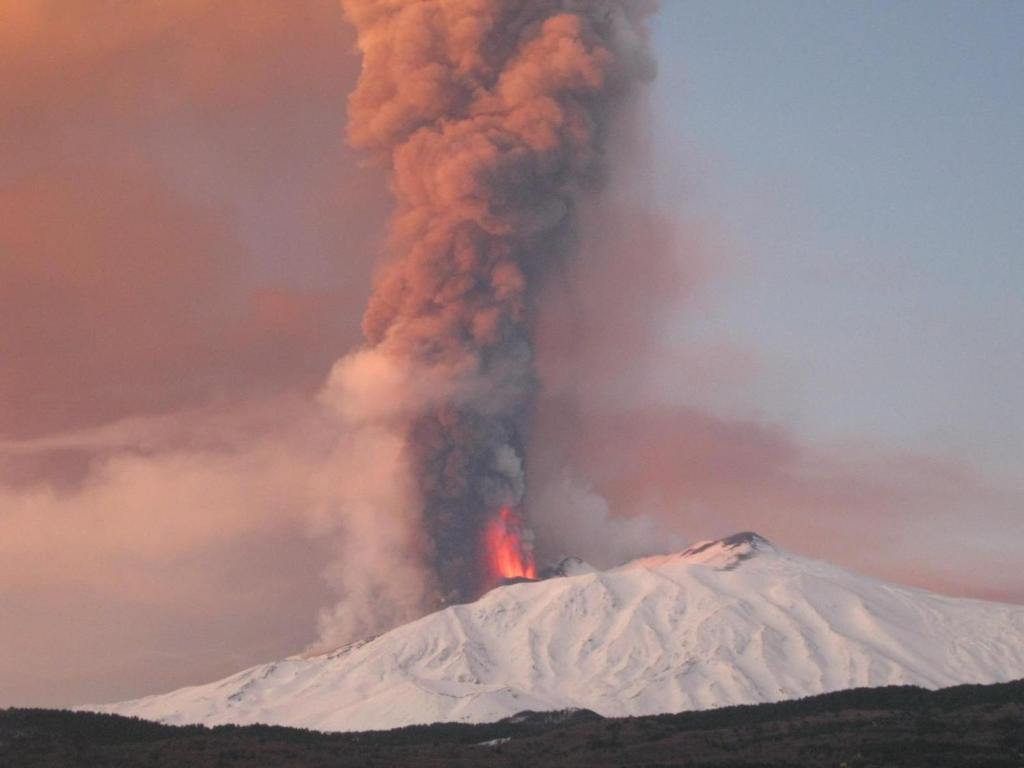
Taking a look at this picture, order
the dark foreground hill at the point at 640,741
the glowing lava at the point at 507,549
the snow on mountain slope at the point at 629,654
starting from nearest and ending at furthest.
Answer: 1. the dark foreground hill at the point at 640,741
2. the snow on mountain slope at the point at 629,654
3. the glowing lava at the point at 507,549

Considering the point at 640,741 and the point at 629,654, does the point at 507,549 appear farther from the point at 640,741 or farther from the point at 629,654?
the point at 640,741

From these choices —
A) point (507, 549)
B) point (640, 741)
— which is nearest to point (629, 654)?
point (507, 549)

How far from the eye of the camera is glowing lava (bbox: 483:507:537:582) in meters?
124

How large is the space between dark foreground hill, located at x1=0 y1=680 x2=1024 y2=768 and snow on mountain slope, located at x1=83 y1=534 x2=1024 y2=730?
25342mm

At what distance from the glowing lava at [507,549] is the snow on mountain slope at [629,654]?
1853 mm

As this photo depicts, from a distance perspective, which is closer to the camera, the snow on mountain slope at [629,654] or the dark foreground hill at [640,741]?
the dark foreground hill at [640,741]

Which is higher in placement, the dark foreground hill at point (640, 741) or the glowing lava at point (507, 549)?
the glowing lava at point (507, 549)

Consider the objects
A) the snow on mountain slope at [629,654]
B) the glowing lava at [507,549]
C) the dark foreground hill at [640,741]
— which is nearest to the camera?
the dark foreground hill at [640,741]

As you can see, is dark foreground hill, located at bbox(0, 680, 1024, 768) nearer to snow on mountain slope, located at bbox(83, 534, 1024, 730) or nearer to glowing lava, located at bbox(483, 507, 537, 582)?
snow on mountain slope, located at bbox(83, 534, 1024, 730)

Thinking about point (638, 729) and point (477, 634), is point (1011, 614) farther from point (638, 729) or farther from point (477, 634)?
point (638, 729)

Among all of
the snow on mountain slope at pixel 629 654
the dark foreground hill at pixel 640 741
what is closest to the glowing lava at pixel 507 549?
the snow on mountain slope at pixel 629 654

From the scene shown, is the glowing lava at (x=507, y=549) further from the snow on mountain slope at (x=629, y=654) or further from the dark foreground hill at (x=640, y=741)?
the dark foreground hill at (x=640, y=741)

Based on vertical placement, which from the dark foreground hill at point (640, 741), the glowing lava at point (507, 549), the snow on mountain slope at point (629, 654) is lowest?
the dark foreground hill at point (640, 741)

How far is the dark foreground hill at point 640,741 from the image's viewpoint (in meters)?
64.7
